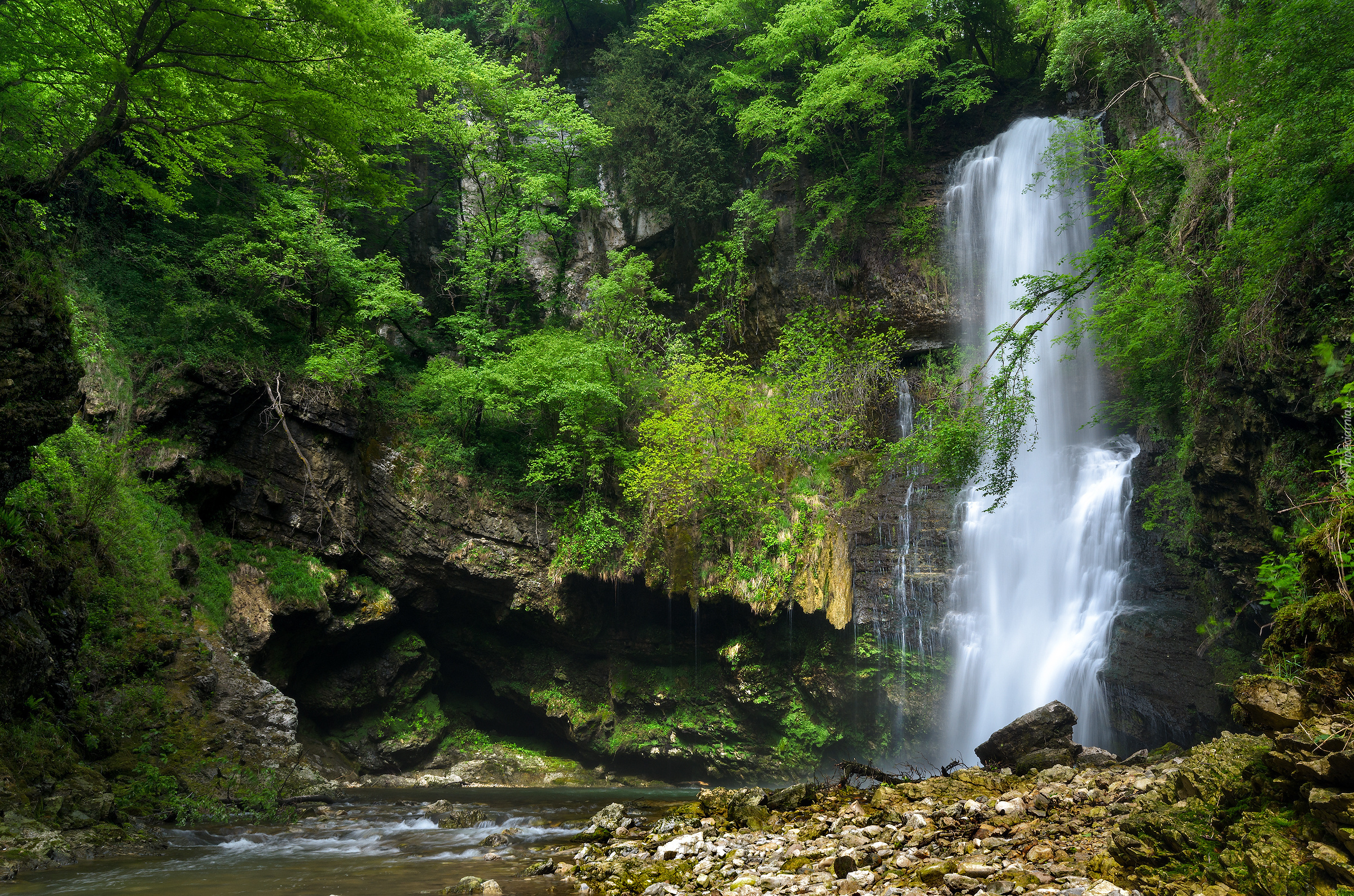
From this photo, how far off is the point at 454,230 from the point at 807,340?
1266cm

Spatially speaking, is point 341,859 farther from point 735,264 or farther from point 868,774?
point 735,264

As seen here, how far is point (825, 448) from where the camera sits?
1695 cm

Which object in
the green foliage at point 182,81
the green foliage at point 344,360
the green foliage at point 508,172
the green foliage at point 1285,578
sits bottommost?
the green foliage at point 1285,578

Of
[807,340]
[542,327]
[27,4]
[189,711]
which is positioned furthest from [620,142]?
[189,711]

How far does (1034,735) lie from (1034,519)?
7809 mm

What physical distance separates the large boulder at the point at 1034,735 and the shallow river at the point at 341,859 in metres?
5.28

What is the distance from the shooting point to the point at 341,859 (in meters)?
7.62

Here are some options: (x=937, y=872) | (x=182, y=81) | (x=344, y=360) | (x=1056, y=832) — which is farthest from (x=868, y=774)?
(x=344, y=360)

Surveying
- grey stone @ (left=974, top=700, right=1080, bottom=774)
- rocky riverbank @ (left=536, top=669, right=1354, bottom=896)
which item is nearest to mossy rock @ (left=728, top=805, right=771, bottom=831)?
rocky riverbank @ (left=536, top=669, right=1354, bottom=896)

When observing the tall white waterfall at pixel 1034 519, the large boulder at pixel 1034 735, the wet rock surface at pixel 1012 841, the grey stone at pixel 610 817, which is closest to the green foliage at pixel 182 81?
the grey stone at pixel 610 817

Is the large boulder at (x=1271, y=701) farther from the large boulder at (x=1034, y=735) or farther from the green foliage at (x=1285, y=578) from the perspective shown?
the large boulder at (x=1034, y=735)

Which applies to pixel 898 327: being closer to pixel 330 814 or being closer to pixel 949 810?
pixel 949 810

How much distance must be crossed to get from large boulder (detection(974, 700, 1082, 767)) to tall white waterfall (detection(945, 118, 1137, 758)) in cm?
420

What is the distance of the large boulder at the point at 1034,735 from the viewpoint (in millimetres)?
9695
